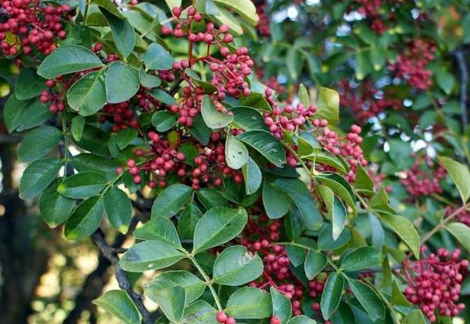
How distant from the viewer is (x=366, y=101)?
2330 millimetres

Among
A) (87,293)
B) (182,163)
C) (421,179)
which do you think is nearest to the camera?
(182,163)

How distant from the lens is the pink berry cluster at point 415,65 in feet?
7.38

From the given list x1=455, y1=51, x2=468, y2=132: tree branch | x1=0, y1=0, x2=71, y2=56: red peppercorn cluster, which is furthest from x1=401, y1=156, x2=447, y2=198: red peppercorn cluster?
x1=0, y1=0, x2=71, y2=56: red peppercorn cluster

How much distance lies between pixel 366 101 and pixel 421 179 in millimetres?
433

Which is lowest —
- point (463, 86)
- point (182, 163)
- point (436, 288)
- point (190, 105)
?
point (463, 86)

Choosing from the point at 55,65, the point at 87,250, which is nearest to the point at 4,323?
the point at 87,250

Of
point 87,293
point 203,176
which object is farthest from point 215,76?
point 87,293

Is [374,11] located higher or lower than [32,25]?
lower

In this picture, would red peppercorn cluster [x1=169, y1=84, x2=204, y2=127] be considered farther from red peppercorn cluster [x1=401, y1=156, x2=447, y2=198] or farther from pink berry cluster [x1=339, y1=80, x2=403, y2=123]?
pink berry cluster [x1=339, y1=80, x2=403, y2=123]

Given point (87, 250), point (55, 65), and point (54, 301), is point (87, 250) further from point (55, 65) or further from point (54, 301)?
point (55, 65)

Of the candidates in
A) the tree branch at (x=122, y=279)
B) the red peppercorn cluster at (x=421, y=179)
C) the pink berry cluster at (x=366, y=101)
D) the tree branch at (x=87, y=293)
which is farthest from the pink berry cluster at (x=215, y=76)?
the tree branch at (x=87, y=293)

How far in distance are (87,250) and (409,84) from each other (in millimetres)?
2586

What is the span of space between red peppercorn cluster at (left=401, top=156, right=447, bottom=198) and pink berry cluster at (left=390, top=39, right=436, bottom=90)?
0.34m

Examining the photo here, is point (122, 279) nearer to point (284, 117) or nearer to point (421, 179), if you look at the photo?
point (284, 117)
